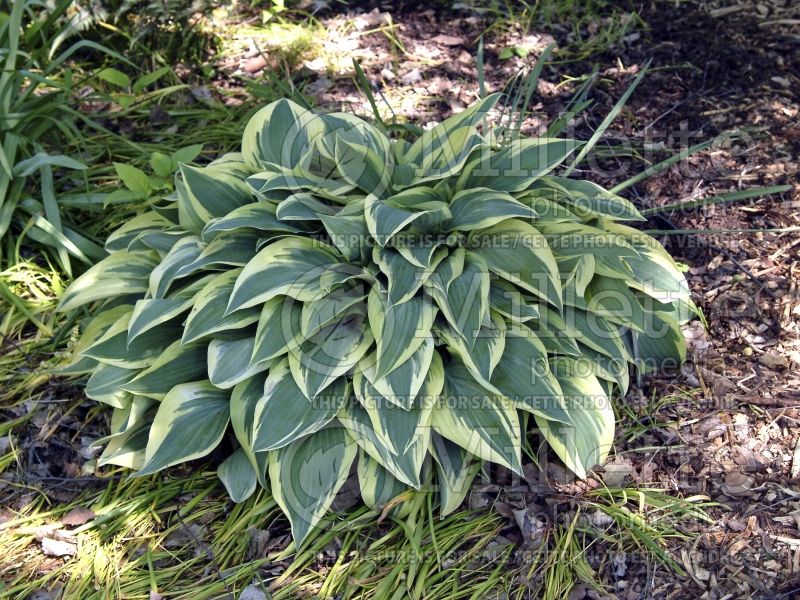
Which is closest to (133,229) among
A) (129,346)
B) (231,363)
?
(129,346)

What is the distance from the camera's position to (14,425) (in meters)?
2.57

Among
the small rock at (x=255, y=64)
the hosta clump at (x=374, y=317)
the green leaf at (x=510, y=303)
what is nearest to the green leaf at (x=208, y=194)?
the hosta clump at (x=374, y=317)

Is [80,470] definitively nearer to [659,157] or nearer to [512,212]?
[512,212]

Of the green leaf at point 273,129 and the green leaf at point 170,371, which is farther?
the green leaf at point 273,129

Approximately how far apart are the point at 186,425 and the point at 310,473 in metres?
0.40

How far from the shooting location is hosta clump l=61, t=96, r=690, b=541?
212cm

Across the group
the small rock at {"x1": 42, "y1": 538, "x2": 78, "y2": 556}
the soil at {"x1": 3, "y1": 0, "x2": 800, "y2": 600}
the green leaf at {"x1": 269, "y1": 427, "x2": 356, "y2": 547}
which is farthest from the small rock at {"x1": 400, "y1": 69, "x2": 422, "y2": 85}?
the small rock at {"x1": 42, "y1": 538, "x2": 78, "y2": 556}

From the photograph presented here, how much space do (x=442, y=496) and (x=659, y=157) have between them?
188 cm

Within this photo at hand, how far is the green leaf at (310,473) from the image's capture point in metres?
2.15

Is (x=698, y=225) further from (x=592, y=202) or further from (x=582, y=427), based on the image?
(x=582, y=427)

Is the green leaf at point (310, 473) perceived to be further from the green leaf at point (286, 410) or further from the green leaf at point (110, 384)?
the green leaf at point (110, 384)

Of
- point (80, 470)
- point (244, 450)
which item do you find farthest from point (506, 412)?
point (80, 470)

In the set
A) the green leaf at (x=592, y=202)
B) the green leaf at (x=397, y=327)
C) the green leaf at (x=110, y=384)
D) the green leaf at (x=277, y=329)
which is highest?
the green leaf at (x=592, y=202)

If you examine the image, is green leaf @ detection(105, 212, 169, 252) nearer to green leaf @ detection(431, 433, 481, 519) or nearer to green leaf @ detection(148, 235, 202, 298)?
green leaf @ detection(148, 235, 202, 298)
